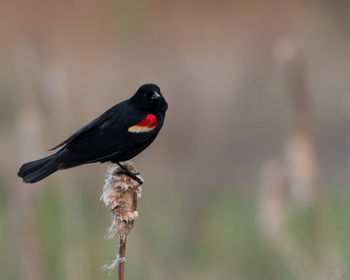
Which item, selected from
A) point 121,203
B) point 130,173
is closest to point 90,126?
point 130,173

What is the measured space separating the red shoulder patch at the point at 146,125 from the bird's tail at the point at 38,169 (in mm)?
312

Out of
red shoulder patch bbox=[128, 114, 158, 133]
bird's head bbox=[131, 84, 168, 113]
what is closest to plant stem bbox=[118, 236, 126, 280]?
red shoulder patch bbox=[128, 114, 158, 133]

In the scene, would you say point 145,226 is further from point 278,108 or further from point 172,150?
point 278,108

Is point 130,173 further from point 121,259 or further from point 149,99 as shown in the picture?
point 149,99

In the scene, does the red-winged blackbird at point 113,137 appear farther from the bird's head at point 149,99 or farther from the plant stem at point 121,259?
the plant stem at point 121,259

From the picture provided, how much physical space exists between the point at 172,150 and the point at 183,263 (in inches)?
45.1

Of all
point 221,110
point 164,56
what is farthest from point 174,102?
point 221,110

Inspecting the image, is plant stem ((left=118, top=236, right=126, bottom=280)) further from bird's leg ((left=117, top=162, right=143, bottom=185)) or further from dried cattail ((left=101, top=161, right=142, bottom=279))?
bird's leg ((left=117, top=162, right=143, bottom=185))

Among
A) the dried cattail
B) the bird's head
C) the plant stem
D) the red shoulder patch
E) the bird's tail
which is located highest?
the bird's head

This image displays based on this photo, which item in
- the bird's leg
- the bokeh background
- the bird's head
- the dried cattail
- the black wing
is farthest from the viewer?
the bokeh background

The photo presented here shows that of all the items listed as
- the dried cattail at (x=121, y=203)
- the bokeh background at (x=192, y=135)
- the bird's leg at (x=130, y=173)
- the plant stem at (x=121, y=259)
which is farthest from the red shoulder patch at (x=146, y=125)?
the plant stem at (x=121, y=259)

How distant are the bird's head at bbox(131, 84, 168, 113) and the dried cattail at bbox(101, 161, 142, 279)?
540mm

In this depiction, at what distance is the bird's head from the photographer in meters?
3.05

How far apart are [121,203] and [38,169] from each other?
550mm
